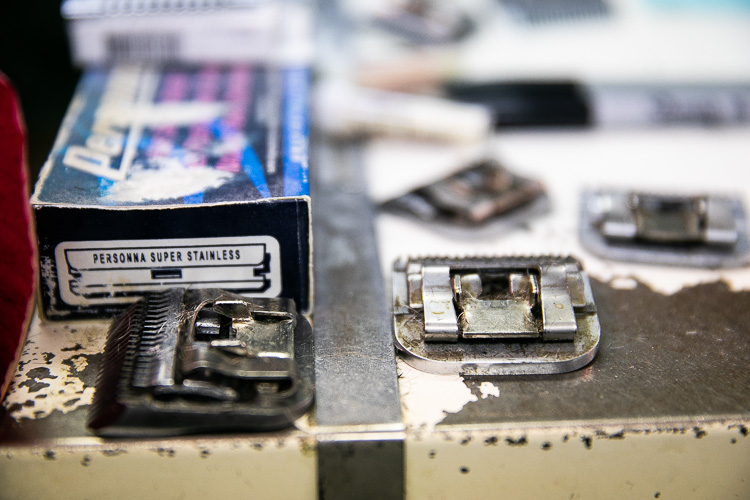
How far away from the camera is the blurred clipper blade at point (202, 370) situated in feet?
2.29

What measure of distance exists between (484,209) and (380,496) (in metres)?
0.45

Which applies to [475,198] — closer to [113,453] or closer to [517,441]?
[517,441]

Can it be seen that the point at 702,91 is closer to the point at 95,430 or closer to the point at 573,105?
the point at 573,105

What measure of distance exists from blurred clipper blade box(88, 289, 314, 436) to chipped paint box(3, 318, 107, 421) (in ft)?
0.12

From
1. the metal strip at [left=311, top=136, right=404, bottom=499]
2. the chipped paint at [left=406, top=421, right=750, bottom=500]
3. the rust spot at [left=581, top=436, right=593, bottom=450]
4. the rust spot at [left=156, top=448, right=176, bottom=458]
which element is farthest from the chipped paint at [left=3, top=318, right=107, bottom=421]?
the rust spot at [left=581, top=436, right=593, bottom=450]

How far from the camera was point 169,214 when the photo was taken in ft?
2.60

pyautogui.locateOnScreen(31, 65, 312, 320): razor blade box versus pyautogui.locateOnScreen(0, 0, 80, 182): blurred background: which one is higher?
pyautogui.locateOnScreen(31, 65, 312, 320): razor blade box

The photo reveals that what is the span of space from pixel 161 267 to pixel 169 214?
72 mm

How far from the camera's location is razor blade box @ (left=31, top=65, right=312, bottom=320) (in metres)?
0.80

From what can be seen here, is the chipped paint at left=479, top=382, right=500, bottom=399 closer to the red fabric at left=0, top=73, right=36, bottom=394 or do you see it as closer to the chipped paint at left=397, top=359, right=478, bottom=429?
the chipped paint at left=397, top=359, right=478, bottom=429

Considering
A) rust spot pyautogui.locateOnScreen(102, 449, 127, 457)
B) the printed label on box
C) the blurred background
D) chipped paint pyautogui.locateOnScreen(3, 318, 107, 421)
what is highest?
the printed label on box

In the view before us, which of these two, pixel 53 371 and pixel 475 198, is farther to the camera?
pixel 475 198

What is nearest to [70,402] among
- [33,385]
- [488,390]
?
[33,385]

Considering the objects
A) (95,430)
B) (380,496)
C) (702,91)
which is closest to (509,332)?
(380,496)
